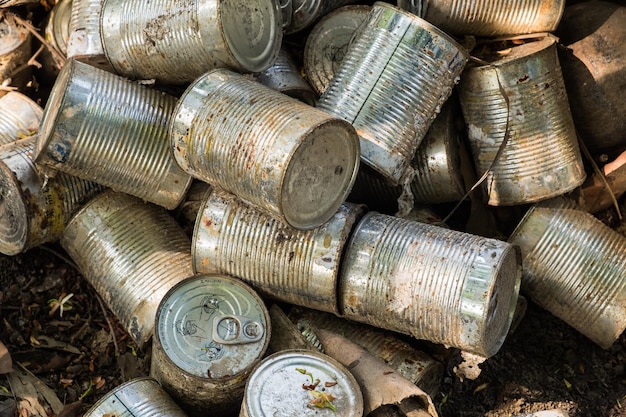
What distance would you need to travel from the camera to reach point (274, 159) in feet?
7.30

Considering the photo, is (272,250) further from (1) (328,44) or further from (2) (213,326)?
(1) (328,44)

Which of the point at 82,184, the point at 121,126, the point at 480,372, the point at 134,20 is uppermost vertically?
the point at 134,20

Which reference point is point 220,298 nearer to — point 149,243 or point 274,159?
point 149,243

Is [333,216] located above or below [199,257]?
above

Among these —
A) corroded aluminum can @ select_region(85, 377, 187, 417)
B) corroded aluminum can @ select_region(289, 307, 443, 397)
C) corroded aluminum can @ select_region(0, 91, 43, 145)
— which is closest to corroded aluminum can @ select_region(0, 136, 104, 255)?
corroded aluminum can @ select_region(0, 91, 43, 145)

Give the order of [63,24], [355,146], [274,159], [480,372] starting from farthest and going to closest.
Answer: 1. [63,24]
2. [480,372]
3. [355,146]
4. [274,159]

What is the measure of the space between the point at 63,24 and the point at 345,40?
1.24 m

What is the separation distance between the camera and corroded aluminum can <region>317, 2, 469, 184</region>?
8.54 feet

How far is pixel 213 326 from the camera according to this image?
2.44m

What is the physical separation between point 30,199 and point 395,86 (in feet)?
4.60

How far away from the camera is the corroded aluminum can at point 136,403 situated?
7.67ft

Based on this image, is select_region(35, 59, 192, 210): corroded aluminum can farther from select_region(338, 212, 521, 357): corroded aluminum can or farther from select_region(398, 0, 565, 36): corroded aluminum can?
select_region(398, 0, 565, 36): corroded aluminum can

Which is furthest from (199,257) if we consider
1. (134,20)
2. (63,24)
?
(63,24)

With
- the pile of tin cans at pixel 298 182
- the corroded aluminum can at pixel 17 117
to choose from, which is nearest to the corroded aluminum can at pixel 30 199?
the pile of tin cans at pixel 298 182
